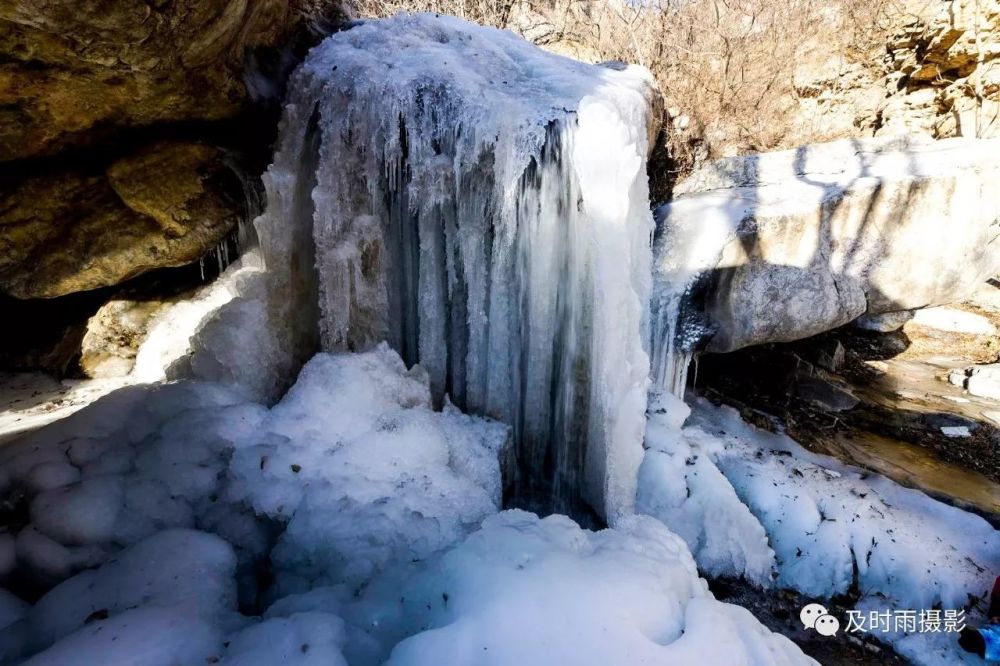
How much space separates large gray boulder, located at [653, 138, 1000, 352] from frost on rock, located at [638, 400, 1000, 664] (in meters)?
1.57

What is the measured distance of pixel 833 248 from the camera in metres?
5.28

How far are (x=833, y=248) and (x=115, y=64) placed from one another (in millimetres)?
6298

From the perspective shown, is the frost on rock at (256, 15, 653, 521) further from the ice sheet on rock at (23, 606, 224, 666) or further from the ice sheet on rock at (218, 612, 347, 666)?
the ice sheet on rock at (23, 606, 224, 666)

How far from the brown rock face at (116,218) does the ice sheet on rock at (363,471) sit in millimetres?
1521

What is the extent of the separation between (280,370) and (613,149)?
10.5 feet

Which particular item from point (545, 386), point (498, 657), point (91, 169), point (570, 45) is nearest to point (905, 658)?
point (545, 386)

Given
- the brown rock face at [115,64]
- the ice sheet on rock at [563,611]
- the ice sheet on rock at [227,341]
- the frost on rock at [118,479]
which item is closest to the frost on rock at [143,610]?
the frost on rock at [118,479]

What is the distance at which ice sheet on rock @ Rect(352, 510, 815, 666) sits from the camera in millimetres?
1726

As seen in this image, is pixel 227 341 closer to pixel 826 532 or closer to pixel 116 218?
pixel 116 218

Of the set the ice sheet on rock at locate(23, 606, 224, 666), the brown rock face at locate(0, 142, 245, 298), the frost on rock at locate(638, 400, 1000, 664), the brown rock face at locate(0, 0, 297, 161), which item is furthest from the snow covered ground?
the brown rock face at locate(0, 0, 297, 161)

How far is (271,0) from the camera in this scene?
3.46m

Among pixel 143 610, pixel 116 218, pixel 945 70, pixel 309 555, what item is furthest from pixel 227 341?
pixel 945 70

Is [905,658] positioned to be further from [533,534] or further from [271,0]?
[271,0]

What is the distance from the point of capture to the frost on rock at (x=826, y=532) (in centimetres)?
385
